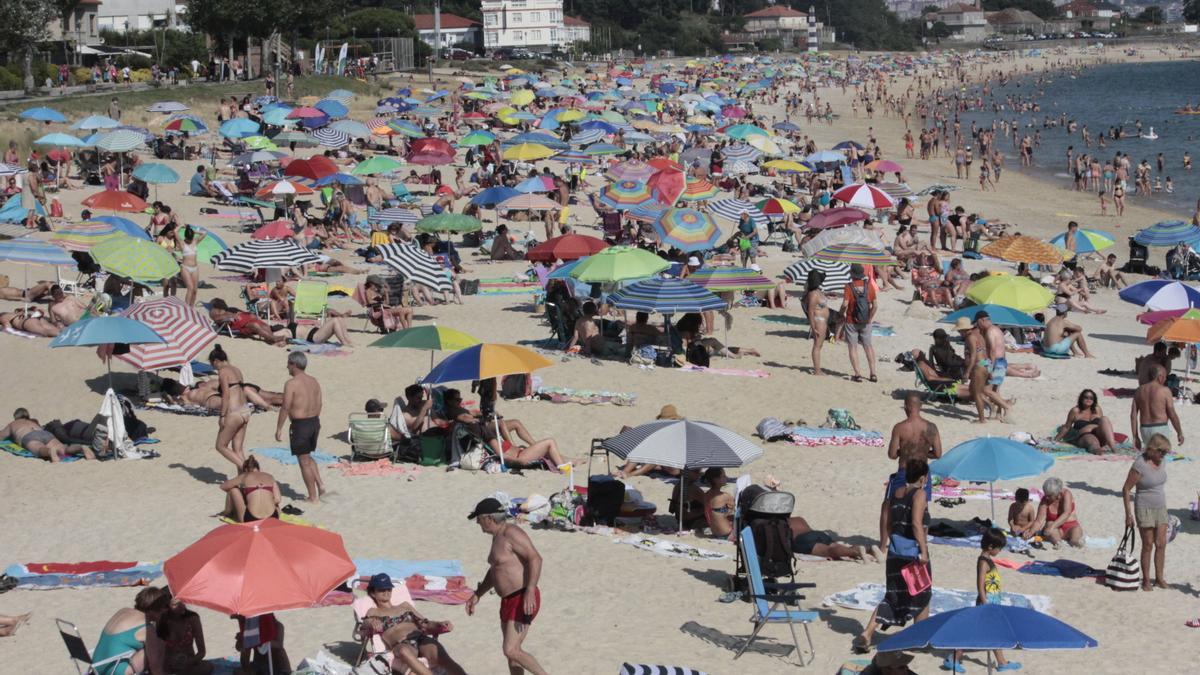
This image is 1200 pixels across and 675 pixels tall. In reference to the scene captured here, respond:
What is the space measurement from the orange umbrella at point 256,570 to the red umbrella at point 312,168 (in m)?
18.0

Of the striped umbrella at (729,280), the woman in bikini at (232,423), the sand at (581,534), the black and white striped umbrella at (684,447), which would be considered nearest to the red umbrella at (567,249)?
the sand at (581,534)

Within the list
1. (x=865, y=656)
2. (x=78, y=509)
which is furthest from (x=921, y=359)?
(x=78, y=509)

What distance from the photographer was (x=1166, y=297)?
56.4 feet

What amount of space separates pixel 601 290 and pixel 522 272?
404 cm

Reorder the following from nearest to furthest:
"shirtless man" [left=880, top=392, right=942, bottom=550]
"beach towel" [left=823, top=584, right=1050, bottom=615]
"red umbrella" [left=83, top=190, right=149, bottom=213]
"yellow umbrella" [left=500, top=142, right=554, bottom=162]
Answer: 1. "beach towel" [left=823, top=584, right=1050, bottom=615]
2. "shirtless man" [left=880, top=392, right=942, bottom=550]
3. "red umbrella" [left=83, top=190, right=149, bottom=213]
4. "yellow umbrella" [left=500, top=142, right=554, bottom=162]

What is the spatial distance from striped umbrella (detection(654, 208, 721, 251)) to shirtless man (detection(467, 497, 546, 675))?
12.1 metres

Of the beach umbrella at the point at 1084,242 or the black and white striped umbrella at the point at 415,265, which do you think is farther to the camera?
the beach umbrella at the point at 1084,242

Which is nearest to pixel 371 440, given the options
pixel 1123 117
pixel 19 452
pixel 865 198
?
pixel 19 452

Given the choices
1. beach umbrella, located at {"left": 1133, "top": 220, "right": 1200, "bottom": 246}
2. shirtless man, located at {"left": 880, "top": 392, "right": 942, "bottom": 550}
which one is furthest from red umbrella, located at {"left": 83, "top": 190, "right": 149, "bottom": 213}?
beach umbrella, located at {"left": 1133, "top": 220, "right": 1200, "bottom": 246}

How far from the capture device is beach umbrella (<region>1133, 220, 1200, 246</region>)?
72.8 ft

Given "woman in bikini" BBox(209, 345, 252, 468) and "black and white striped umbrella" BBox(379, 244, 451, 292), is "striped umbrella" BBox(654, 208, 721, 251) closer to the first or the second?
"black and white striped umbrella" BBox(379, 244, 451, 292)

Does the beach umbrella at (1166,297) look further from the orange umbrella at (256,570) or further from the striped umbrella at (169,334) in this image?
the orange umbrella at (256,570)

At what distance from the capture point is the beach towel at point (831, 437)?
13.4m

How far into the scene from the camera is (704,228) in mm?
19359
